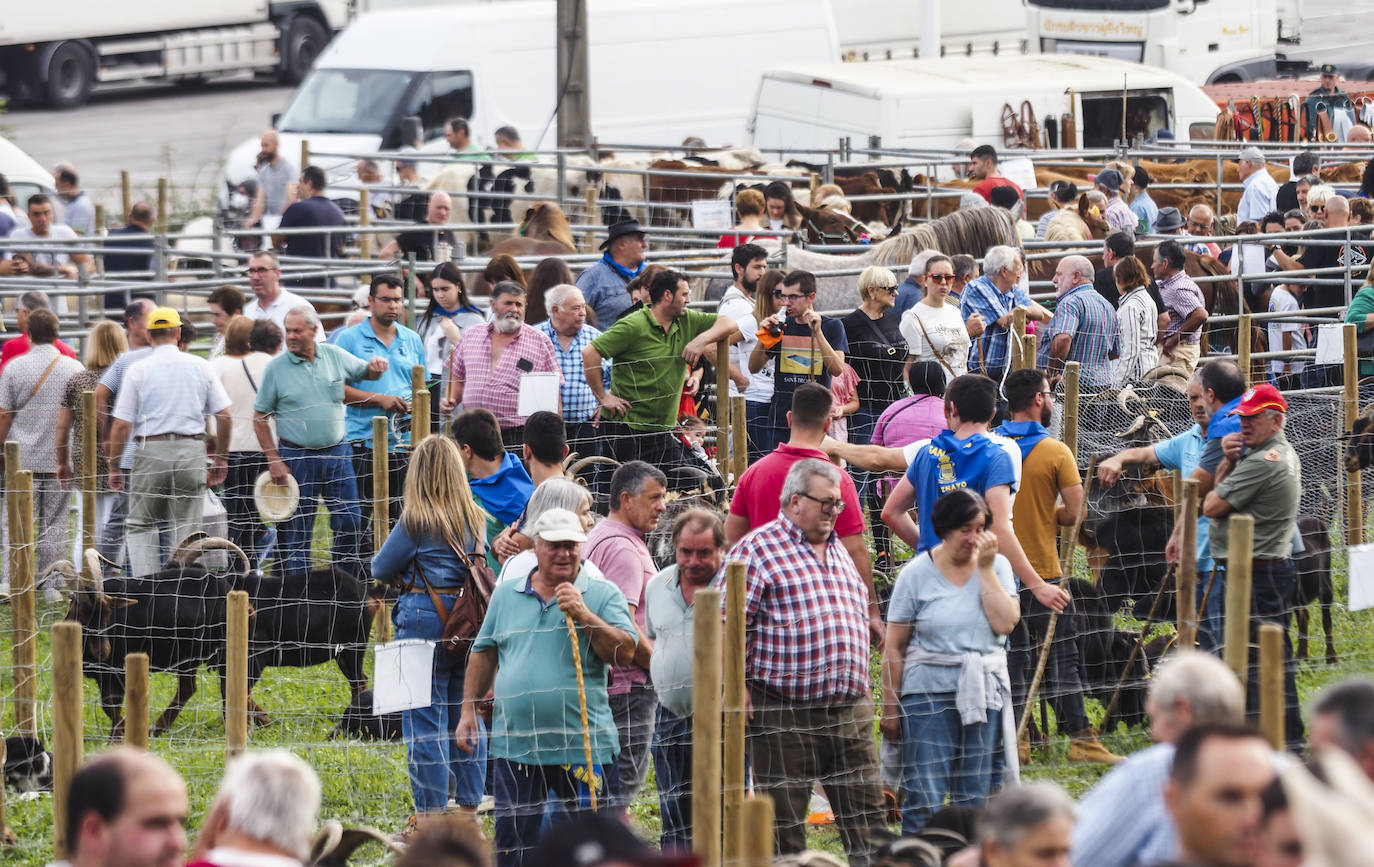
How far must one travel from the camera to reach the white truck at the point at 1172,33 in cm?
2650

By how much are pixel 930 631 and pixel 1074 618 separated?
1844mm

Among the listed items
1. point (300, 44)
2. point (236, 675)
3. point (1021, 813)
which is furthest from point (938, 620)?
point (300, 44)

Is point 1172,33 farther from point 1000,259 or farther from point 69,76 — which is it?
point 69,76

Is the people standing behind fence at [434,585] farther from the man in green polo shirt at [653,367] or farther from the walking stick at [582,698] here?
the man in green polo shirt at [653,367]

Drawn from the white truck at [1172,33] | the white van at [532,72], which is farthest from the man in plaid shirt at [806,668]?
the white truck at [1172,33]

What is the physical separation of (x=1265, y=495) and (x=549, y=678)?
3.22 metres

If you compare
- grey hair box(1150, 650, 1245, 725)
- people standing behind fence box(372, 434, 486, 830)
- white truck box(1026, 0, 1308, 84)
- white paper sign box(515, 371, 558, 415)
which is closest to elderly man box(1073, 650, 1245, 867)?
grey hair box(1150, 650, 1245, 725)

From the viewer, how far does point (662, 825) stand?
7.03 m

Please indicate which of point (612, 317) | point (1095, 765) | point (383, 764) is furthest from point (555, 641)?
point (612, 317)

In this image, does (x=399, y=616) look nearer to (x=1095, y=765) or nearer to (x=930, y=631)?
(x=930, y=631)

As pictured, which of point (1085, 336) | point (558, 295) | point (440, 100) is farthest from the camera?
point (440, 100)

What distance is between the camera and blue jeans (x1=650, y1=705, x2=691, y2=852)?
6.91 m

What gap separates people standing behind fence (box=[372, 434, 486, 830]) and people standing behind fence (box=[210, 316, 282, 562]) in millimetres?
3658

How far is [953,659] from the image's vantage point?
6711 millimetres
